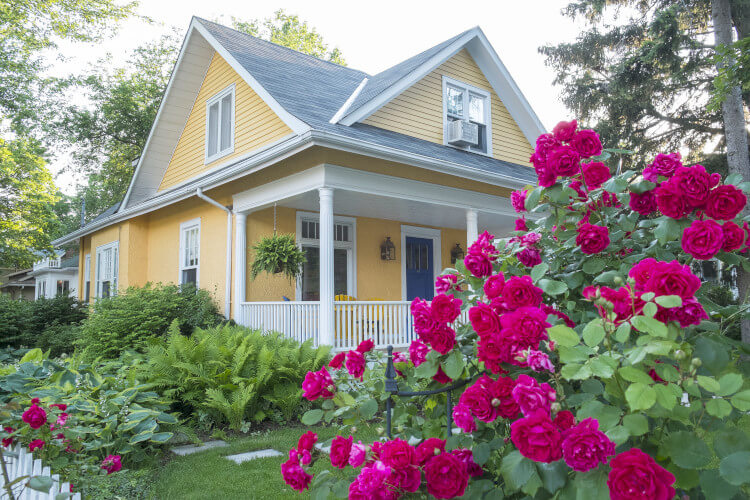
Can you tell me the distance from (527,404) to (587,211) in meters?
1.04

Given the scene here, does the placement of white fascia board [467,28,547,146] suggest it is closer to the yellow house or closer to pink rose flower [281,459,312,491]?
the yellow house

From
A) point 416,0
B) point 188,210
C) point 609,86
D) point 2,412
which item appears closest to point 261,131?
point 188,210

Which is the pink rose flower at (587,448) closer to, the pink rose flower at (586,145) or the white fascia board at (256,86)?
the pink rose flower at (586,145)

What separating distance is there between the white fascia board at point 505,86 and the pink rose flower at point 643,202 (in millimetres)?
9981

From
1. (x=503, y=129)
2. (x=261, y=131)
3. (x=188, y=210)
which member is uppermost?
(x=503, y=129)

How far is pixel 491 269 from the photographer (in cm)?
204

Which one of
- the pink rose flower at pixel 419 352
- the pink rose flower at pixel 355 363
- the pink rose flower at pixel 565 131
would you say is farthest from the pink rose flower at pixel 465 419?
the pink rose flower at pixel 565 131

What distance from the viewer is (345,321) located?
7.73 metres

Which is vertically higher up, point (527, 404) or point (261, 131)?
point (261, 131)

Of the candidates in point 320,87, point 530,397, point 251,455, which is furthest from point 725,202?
point 320,87

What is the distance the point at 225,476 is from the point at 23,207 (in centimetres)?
1859

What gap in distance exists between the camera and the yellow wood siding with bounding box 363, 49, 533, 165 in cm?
952

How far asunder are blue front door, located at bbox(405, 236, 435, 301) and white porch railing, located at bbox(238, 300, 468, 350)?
9.72ft

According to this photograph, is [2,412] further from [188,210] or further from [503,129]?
[503,129]
